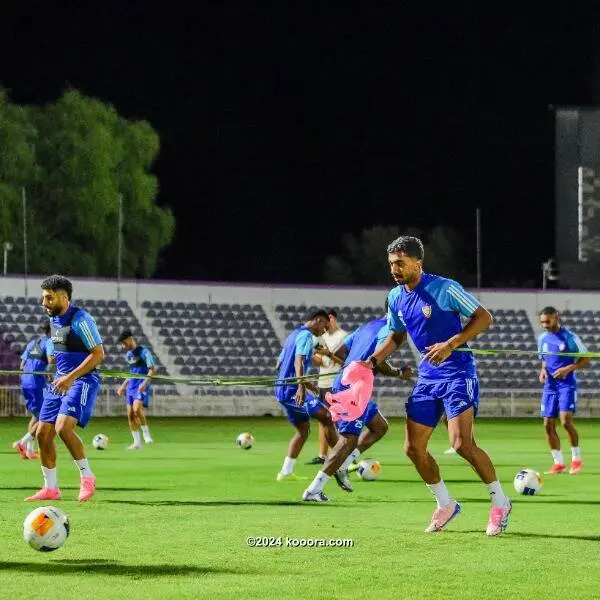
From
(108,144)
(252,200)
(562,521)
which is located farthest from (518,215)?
(562,521)

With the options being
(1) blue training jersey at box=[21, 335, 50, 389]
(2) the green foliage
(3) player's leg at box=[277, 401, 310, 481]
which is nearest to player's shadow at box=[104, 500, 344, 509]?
(3) player's leg at box=[277, 401, 310, 481]

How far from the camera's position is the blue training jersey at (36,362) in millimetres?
23109

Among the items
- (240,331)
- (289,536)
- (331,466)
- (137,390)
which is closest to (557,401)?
(331,466)

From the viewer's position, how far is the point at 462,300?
1105cm

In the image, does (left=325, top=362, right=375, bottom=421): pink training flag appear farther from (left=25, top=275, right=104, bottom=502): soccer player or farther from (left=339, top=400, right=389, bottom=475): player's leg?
(left=339, top=400, right=389, bottom=475): player's leg

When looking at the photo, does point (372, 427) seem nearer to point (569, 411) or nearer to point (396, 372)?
point (396, 372)

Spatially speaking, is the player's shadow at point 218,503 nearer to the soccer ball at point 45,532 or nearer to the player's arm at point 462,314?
the player's arm at point 462,314

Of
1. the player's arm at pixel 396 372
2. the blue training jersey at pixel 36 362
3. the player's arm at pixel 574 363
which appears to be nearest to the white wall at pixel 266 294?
the blue training jersey at pixel 36 362

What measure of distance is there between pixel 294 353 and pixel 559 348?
4.15 metres

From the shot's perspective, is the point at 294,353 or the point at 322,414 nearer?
the point at 294,353

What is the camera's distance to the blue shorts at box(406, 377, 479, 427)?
11086 millimetres

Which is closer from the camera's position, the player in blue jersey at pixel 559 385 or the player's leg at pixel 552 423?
the player in blue jersey at pixel 559 385

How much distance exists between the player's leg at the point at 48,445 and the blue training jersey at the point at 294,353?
3804 mm

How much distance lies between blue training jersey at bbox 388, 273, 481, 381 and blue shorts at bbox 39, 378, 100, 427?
4170 mm
